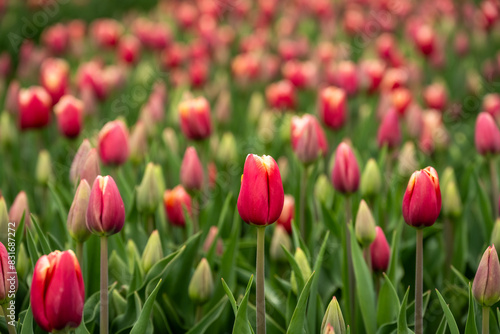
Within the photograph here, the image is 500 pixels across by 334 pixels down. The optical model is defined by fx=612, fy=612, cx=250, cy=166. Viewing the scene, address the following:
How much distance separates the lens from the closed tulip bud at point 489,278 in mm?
1398

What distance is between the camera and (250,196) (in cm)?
136

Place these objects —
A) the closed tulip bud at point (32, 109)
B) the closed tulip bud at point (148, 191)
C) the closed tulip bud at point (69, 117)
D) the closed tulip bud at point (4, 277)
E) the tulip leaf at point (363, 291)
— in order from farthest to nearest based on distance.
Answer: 1. the closed tulip bud at point (32, 109)
2. the closed tulip bud at point (69, 117)
3. the closed tulip bud at point (148, 191)
4. the tulip leaf at point (363, 291)
5. the closed tulip bud at point (4, 277)

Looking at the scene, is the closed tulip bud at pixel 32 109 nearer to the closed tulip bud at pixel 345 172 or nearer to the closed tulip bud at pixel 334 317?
the closed tulip bud at pixel 345 172

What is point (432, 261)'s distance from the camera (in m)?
2.26

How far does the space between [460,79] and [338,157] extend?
9.89 feet

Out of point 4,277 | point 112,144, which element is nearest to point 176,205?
point 112,144

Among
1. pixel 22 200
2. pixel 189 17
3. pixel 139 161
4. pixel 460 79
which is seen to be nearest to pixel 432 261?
pixel 139 161

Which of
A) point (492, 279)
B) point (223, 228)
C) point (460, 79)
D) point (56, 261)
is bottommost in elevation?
point (460, 79)

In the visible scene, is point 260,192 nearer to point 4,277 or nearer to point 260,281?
point 260,281

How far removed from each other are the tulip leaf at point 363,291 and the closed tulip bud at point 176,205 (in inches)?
26.1

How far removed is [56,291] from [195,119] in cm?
142

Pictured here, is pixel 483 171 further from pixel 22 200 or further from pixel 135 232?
pixel 22 200

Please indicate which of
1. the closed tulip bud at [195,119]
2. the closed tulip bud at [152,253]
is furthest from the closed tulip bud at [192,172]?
the closed tulip bud at [152,253]

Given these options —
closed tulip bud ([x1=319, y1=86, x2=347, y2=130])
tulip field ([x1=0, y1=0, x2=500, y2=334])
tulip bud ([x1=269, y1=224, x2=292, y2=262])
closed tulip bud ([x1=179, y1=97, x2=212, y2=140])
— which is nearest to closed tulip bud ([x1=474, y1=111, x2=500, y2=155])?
tulip field ([x1=0, y1=0, x2=500, y2=334])
